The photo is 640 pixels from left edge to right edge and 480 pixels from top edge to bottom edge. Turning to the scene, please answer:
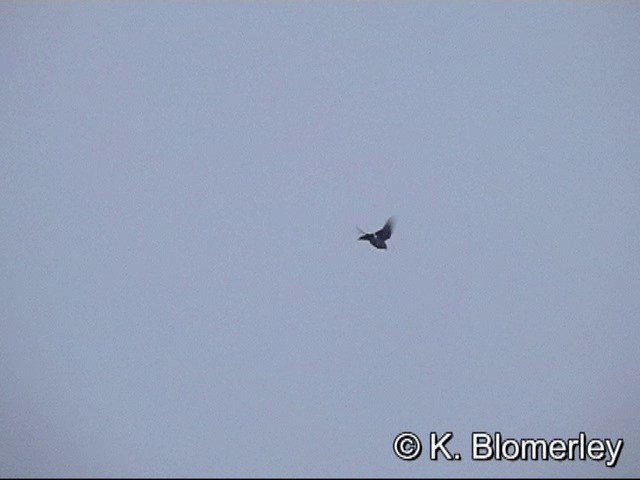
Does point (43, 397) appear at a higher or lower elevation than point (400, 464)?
higher

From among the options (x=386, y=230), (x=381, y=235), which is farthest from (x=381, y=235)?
(x=386, y=230)

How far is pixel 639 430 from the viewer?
5044 cm

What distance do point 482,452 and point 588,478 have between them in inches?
199

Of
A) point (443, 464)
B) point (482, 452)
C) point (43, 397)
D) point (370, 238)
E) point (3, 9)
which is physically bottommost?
point (482, 452)

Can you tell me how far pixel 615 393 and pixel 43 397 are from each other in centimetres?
2608

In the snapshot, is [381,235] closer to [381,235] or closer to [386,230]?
[381,235]

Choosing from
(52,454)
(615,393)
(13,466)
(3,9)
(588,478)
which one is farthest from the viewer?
(3,9)

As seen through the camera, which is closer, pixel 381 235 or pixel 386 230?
pixel 386 230

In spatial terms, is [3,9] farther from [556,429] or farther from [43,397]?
[556,429]

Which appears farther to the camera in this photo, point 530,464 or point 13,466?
point 13,466

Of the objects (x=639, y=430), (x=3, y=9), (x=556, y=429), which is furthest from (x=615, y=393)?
(x=3, y=9)

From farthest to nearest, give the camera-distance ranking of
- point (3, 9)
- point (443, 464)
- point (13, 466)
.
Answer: point (3, 9)
point (13, 466)
point (443, 464)

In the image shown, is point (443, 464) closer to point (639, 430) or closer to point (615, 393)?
point (639, 430)

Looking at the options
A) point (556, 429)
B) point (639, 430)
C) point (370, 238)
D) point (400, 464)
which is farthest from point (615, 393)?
point (370, 238)
